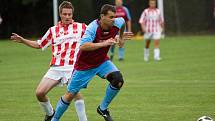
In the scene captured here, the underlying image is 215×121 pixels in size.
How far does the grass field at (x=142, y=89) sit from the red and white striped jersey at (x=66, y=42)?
130cm

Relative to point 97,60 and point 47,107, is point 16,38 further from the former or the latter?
point 97,60

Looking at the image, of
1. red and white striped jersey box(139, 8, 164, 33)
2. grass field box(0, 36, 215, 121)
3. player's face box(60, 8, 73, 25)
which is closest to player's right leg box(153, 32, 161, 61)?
red and white striped jersey box(139, 8, 164, 33)

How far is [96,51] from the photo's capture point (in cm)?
984

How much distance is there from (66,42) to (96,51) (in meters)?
0.69

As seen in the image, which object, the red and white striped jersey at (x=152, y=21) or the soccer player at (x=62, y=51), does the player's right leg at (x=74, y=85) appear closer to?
the soccer player at (x=62, y=51)

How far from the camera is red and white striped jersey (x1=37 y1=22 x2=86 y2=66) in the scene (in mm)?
10256

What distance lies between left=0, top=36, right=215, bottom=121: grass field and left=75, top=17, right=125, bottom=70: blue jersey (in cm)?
142

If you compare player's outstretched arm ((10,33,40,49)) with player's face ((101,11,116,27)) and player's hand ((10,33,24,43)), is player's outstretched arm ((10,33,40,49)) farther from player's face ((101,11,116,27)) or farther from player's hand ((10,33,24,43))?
player's face ((101,11,116,27))

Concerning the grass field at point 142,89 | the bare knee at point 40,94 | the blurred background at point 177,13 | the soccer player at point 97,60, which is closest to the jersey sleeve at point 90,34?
the soccer player at point 97,60

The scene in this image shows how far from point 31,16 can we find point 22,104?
31904mm

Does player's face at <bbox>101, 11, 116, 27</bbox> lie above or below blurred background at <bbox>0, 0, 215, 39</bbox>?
above

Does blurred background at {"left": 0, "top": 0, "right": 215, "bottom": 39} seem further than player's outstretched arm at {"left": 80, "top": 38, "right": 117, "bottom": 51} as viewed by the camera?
Yes

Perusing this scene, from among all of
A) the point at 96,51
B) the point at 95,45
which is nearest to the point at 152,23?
the point at 96,51

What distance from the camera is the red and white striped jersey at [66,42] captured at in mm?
10256
